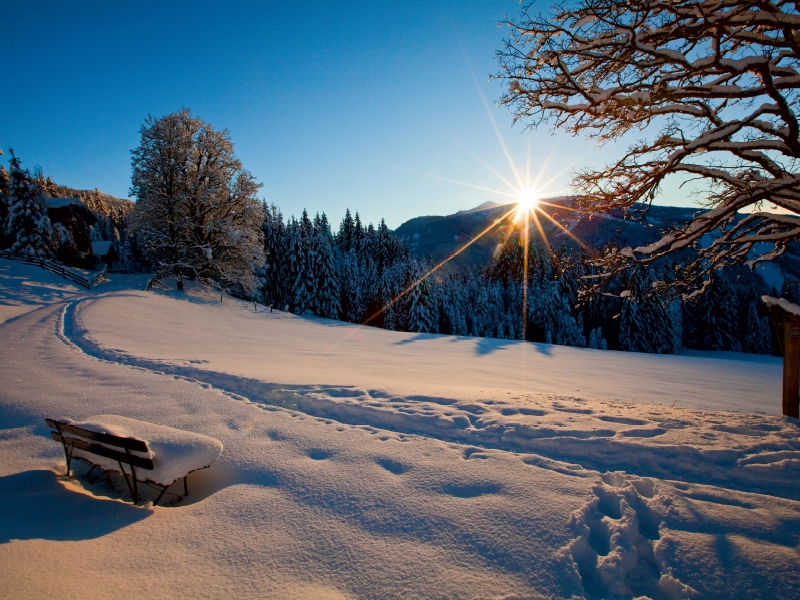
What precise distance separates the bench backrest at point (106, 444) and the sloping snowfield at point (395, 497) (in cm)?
47

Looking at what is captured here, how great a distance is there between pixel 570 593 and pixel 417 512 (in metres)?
1.45

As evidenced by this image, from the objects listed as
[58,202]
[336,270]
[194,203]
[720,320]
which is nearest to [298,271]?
[336,270]

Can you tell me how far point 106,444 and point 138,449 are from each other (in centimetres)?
68

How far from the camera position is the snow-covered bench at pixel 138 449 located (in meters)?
3.78

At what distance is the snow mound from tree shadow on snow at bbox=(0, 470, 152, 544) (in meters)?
0.36

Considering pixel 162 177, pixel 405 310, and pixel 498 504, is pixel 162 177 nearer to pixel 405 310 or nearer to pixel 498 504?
pixel 498 504

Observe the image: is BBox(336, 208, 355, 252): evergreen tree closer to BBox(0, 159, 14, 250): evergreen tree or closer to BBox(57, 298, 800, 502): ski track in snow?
BBox(0, 159, 14, 250): evergreen tree

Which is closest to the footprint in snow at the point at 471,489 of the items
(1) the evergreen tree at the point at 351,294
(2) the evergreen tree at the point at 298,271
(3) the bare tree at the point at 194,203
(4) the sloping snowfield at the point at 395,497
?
(4) the sloping snowfield at the point at 395,497

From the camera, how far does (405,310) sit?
160ft

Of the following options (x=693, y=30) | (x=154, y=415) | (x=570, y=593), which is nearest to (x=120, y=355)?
(x=154, y=415)

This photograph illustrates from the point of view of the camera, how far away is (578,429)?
5441 mm

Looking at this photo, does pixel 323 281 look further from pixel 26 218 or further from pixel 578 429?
pixel 578 429

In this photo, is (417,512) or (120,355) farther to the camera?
(120,355)

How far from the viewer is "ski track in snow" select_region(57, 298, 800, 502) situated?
438 centimetres
